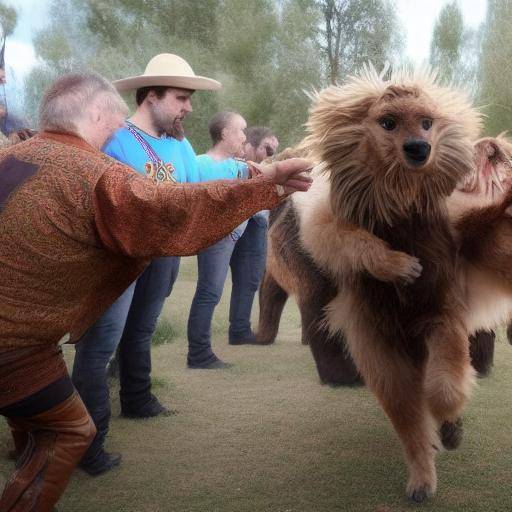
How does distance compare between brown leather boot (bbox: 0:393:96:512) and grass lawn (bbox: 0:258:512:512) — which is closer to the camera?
brown leather boot (bbox: 0:393:96:512)

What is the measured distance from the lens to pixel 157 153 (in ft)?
10.1

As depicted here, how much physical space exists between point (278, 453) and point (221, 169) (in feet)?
5.30

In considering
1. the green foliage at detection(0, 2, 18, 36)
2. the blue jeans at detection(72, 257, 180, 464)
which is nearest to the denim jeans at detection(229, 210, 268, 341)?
the blue jeans at detection(72, 257, 180, 464)

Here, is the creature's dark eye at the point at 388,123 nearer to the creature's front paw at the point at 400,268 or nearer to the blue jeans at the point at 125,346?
the creature's front paw at the point at 400,268

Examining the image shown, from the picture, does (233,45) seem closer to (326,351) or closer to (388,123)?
(326,351)

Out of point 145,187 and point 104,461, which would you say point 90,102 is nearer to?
point 145,187

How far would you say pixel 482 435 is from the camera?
313 cm

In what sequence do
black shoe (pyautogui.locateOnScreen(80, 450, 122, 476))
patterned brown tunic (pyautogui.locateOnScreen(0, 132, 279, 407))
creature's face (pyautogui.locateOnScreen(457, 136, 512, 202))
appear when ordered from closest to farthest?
1. patterned brown tunic (pyautogui.locateOnScreen(0, 132, 279, 407))
2. creature's face (pyautogui.locateOnScreen(457, 136, 512, 202))
3. black shoe (pyautogui.locateOnScreen(80, 450, 122, 476))

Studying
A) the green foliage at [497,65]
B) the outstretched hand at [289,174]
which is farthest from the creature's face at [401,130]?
the green foliage at [497,65]

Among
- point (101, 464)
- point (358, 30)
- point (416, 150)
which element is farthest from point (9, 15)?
point (416, 150)

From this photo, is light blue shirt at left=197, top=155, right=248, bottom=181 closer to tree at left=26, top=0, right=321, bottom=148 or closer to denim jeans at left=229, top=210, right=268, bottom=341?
denim jeans at left=229, top=210, right=268, bottom=341

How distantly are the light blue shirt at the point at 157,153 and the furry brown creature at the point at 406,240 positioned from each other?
2.41 ft

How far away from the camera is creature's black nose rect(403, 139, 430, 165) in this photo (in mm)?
2270

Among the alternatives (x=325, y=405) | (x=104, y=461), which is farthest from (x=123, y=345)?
(x=325, y=405)
